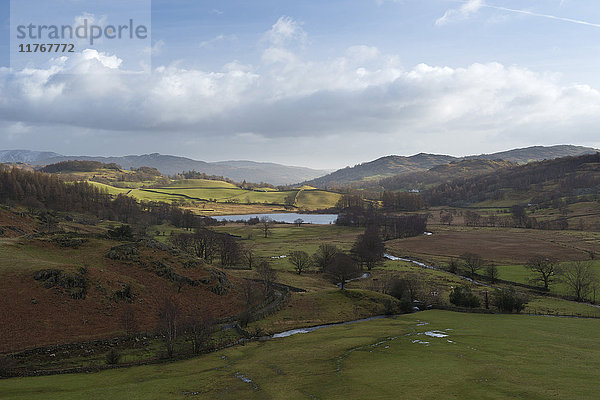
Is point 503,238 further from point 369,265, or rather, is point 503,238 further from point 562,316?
point 562,316

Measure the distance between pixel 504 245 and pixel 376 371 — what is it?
141281 millimetres

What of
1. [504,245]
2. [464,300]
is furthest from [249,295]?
[504,245]

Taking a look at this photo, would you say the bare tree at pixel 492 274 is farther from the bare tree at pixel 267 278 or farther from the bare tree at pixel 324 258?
the bare tree at pixel 267 278

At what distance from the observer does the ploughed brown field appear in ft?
433

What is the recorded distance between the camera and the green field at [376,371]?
30797 millimetres

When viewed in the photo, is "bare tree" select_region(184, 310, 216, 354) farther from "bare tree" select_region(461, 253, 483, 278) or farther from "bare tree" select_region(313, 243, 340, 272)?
"bare tree" select_region(461, 253, 483, 278)

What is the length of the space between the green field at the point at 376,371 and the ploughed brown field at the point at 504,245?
87.0 metres

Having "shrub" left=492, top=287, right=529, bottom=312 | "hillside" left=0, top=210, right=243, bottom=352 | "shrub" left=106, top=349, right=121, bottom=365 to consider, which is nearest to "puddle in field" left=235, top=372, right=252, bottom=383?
"shrub" left=106, top=349, right=121, bottom=365

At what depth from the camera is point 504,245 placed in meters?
153

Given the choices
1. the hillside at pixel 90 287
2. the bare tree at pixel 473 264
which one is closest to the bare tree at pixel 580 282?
the bare tree at pixel 473 264

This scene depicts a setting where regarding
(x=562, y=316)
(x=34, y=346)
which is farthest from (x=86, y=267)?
(x=562, y=316)

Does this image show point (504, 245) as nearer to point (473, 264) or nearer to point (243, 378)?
point (473, 264)

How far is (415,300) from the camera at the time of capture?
82.3 meters

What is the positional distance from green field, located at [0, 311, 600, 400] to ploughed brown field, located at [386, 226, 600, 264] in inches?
3425
